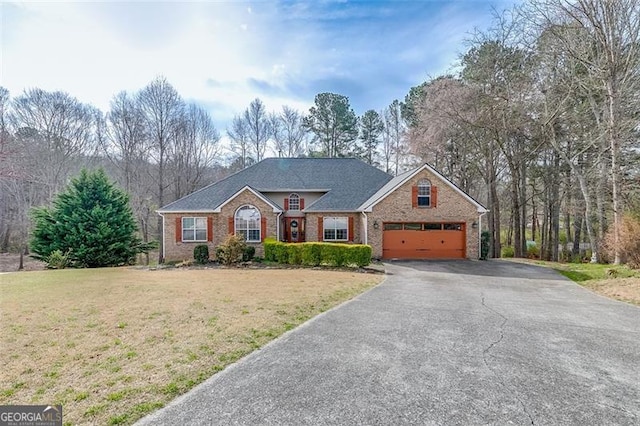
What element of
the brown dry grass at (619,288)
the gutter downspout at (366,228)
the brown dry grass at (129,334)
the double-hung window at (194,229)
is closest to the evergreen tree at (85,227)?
the double-hung window at (194,229)

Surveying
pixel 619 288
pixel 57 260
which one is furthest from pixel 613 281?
pixel 57 260

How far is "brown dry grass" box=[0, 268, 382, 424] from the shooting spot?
384cm

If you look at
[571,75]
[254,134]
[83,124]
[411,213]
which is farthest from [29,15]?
[254,134]

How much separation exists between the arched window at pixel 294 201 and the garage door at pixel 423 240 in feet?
22.2

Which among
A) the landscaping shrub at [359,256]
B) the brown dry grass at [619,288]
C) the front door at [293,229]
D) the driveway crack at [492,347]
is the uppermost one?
the front door at [293,229]

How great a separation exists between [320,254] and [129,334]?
35.8 feet

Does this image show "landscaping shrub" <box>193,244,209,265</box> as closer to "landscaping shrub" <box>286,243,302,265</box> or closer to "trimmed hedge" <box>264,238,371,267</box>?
"trimmed hedge" <box>264,238,371,267</box>

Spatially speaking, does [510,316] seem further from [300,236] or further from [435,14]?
[300,236]

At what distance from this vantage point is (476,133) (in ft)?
77.7

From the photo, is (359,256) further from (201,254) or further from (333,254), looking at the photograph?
(201,254)

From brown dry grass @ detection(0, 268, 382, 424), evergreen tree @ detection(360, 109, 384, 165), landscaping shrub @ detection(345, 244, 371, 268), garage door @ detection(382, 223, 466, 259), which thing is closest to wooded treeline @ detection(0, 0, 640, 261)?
evergreen tree @ detection(360, 109, 384, 165)

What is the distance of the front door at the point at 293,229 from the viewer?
2194cm

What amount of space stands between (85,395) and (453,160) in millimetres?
27969

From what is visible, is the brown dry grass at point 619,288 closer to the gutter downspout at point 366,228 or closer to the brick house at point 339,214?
the brick house at point 339,214
